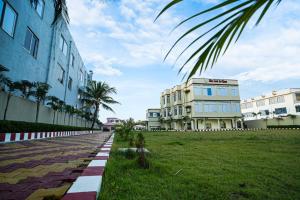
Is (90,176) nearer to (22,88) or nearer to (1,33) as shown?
(22,88)

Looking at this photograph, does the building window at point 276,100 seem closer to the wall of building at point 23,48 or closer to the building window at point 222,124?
the building window at point 222,124

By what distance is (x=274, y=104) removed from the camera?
170ft

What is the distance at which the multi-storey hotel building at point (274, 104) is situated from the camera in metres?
45.8

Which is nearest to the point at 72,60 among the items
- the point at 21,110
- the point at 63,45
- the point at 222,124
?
the point at 63,45

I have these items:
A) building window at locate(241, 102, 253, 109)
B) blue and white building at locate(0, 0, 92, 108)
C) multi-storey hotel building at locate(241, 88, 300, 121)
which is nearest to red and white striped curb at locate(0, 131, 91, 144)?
blue and white building at locate(0, 0, 92, 108)

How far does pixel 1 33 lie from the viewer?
732 centimetres

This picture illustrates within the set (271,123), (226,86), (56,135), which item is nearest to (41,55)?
(56,135)

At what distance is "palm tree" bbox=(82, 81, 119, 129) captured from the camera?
79.4ft

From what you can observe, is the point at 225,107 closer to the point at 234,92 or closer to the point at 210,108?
the point at 210,108

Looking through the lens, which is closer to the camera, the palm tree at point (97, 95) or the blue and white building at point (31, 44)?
the blue and white building at point (31, 44)

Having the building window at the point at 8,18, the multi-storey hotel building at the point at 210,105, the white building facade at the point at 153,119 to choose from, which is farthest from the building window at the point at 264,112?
the building window at the point at 8,18

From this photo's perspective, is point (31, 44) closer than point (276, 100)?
Yes

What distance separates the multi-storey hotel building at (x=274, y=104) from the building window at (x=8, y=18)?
54.7 metres

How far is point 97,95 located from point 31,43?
1435cm
